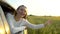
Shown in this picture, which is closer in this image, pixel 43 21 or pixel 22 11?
pixel 22 11

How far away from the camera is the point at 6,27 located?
3.32 ft

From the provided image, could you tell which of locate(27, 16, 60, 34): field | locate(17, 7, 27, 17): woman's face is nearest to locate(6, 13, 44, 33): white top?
locate(17, 7, 27, 17): woman's face

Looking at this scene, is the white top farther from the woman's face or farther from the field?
the field

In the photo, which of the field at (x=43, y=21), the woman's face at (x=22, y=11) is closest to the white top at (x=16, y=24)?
the woman's face at (x=22, y=11)

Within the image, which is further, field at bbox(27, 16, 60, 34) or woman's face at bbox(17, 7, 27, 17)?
field at bbox(27, 16, 60, 34)

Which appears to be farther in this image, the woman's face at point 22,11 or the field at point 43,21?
the field at point 43,21

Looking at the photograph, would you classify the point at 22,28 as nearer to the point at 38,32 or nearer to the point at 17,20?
the point at 17,20

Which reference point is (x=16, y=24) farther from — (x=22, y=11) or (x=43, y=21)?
(x=43, y=21)

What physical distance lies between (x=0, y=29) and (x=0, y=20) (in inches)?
2.4

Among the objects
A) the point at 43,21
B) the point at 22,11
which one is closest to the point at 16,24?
the point at 22,11

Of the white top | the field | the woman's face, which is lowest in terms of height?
the field

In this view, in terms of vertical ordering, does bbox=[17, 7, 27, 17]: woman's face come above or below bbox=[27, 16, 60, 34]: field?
above

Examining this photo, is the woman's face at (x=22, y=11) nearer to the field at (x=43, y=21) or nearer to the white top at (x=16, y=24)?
the white top at (x=16, y=24)

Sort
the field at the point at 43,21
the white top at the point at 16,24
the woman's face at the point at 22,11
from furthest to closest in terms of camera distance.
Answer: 1. the field at the point at 43,21
2. the woman's face at the point at 22,11
3. the white top at the point at 16,24
